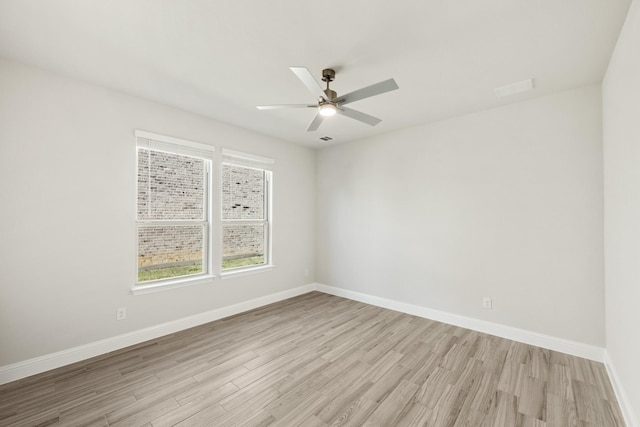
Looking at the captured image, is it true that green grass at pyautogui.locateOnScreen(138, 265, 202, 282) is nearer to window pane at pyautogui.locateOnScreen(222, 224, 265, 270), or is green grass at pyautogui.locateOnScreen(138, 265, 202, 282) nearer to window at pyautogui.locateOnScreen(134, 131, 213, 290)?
window at pyautogui.locateOnScreen(134, 131, 213, 290)

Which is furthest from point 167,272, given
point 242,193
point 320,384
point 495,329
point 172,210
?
point 495,329

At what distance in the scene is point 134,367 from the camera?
262 cm

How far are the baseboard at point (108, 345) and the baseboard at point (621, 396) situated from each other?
395cm

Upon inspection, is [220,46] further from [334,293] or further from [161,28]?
[334,293]

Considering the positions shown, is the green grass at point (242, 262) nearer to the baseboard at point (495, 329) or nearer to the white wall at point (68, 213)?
the white wall at point (68, 213)

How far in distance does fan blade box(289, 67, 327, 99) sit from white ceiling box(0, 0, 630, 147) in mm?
Result: 316

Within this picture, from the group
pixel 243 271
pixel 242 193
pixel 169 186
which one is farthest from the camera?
pixel 242 193

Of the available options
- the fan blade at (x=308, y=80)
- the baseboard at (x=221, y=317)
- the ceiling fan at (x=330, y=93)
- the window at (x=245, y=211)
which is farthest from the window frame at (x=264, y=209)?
the fan blade at (x=308, y=80)

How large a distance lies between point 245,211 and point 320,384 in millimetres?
2781

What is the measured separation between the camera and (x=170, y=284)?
134 inches

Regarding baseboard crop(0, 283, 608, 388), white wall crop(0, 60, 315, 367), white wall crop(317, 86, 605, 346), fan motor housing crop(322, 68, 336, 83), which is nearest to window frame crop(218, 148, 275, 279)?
baseboard crop(0, 283, 608, 388)

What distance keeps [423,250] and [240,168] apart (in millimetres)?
3019

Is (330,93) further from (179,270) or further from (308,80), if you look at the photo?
(179,270)

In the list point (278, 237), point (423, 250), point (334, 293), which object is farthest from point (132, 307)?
point (423, 250)
